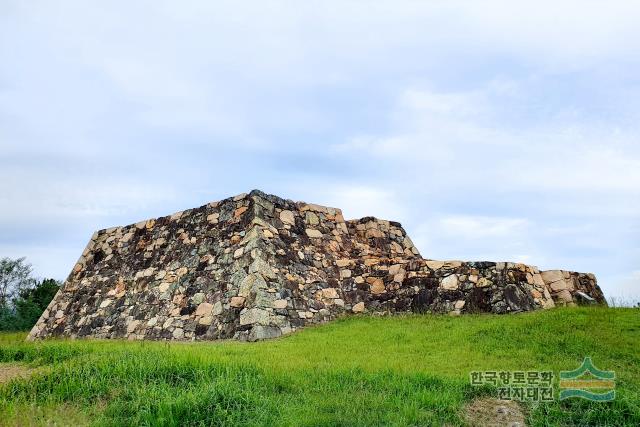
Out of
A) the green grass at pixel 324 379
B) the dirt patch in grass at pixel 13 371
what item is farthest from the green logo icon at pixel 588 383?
the dirt patch in grass at pixel 13 371

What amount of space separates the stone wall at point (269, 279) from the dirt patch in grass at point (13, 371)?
469cm

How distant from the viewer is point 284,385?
6.82 meters

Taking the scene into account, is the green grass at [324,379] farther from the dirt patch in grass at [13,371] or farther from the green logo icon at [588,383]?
the dirt patch in grass at [13,371]

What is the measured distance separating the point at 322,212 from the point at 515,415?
10195 mm

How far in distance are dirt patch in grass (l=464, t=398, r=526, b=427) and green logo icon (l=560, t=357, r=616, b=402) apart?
734 millimetres

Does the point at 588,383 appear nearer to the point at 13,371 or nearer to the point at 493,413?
the point at 493,413

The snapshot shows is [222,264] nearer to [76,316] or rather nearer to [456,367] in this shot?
[76,316]

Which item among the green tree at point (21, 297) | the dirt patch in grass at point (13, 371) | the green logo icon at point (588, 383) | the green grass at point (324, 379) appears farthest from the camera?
the green tree at point (21, 297)

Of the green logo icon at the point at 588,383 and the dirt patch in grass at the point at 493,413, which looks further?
the green logo icon at the point at 588,383

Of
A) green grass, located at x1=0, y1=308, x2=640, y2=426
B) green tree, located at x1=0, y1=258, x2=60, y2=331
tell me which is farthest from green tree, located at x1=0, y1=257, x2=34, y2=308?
green grass, located at x1=0, y1=308, x2=640, y2=426

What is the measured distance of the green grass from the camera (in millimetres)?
5785

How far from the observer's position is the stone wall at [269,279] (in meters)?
12.7

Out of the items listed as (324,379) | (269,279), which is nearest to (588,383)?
(324,379)

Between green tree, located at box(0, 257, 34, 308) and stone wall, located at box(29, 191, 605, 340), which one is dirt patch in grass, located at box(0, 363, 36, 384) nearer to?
stone wall, located at box(29, 191, 605, 340)
